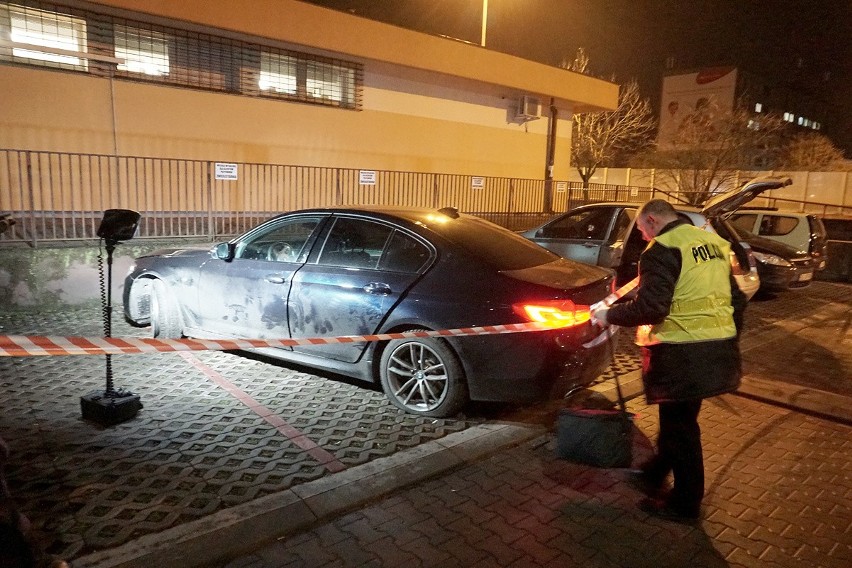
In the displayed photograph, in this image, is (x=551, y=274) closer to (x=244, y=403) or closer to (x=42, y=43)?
(x=244, y=403)

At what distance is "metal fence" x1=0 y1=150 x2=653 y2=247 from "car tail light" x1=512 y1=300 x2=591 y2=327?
20.7 ft

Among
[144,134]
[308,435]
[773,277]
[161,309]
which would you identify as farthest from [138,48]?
[773,277]

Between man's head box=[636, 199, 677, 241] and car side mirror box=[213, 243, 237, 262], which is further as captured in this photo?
car side mirror box=[213, 243, 237, 262]

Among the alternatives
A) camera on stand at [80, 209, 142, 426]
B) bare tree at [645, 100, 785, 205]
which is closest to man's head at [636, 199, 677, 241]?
camera on stand at [80, 209, 142, 426]

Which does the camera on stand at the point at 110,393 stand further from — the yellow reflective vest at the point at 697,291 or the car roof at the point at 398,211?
the yellow reflective vest at the point at 697,291

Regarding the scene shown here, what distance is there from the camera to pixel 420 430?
4.66 meters

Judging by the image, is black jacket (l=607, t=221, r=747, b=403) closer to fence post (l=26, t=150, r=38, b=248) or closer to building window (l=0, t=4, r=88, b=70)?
fence post (l=26, t=150, r=38, b=248)

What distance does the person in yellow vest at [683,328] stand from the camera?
11.1 feet

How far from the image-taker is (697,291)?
3.40 meters

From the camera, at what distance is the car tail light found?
435cm

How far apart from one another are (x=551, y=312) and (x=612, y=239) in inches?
192

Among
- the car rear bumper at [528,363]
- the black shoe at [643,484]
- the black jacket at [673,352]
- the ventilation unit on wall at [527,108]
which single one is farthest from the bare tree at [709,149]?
the black jacket at [673,352]

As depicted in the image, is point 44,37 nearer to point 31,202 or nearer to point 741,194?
point 31,202

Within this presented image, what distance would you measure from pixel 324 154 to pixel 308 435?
10177mm
